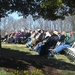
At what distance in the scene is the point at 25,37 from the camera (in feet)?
114

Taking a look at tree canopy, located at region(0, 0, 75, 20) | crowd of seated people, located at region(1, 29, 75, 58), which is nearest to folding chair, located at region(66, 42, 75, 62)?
crowd of seated people, located at region(1, 29, 75, 58)

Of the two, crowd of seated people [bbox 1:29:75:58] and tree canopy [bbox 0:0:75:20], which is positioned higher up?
tree canopy [bbox 0:0:75:20]

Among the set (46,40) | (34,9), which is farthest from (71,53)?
(34,9)

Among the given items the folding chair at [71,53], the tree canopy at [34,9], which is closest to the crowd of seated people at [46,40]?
the folding chair at [71,53]

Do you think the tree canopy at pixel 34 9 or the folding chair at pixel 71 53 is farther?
the folding chair at pixel 71 53

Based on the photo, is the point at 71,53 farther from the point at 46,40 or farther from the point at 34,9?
the point at 34,9

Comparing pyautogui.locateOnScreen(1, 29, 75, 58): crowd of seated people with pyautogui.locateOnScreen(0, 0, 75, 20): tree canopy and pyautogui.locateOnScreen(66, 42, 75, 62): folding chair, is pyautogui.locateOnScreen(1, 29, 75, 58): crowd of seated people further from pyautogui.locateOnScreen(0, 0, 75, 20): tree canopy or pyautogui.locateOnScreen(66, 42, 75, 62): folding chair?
pyautogui.locateOnScreen(0, 0, 75, 20): tree canopy

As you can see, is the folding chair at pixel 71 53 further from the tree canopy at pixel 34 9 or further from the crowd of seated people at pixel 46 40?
the tree canopy at pixel 34 9

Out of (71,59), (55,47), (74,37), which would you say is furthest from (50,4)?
(74,37)

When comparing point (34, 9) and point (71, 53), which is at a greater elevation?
point (34, 9)

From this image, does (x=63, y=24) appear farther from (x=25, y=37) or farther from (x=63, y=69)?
(x=63, y=69)

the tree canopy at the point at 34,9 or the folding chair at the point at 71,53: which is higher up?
the tree canopy at the point at 34,9

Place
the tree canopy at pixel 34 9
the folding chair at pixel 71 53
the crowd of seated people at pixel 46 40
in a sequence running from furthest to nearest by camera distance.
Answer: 1. the crowd of seated people at pixel 46 40
2. the folding chair at pixel 71 53
3. the tree canopy at pixel 34 9

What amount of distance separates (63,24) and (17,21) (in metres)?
8.99
